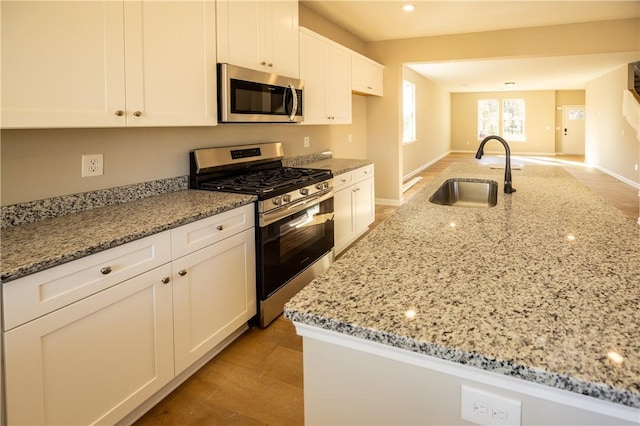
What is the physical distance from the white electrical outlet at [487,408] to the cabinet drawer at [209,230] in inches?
57.7

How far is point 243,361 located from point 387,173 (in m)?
4.40

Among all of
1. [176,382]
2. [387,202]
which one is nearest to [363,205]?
[387,202]

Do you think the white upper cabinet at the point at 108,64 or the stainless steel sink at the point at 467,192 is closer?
the white upper cabinet at the point at 108,64

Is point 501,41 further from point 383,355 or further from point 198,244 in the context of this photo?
point 383,355

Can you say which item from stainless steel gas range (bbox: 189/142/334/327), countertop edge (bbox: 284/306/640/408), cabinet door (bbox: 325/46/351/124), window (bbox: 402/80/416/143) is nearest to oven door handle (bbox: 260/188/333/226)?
stainless steel gas range (bbox: 189/142/334/327)

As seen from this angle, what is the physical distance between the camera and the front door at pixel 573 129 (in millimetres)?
14273

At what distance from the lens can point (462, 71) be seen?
927 cm

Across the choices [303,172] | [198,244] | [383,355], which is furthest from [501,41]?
[383,355]

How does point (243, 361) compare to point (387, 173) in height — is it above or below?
below

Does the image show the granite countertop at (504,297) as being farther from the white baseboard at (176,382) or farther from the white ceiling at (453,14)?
the white ceiling at (453,14)

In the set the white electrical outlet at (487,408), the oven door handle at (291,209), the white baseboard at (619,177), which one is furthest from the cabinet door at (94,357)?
the white baseboard at (619,177)

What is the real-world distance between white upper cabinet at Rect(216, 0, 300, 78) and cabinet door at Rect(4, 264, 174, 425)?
1489mm

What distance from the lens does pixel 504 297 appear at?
93 centimetres

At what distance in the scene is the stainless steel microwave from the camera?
251 centimetres
